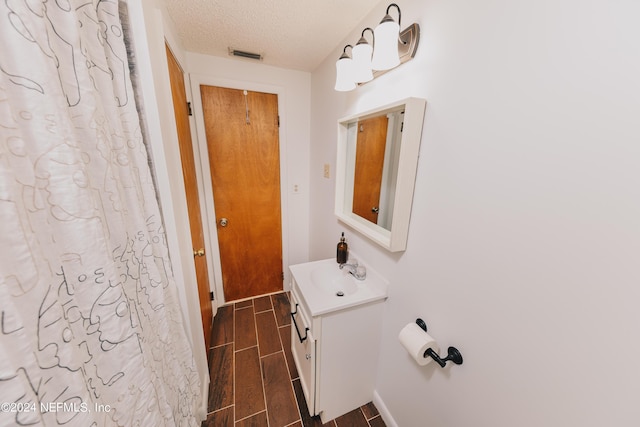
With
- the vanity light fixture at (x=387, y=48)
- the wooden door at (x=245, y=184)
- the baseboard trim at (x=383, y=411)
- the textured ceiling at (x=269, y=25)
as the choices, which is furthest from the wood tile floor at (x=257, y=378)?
the textured ceiling at (x=269, y=25)

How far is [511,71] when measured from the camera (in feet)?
2.07

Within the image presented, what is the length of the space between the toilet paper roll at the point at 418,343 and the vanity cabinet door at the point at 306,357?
474mm

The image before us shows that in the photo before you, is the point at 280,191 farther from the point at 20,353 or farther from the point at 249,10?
the point at 20,353

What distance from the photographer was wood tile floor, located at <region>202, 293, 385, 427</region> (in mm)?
1315

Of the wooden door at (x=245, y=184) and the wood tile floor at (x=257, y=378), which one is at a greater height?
the wooden door at (x=245, y=184)

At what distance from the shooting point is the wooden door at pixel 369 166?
1.22 meters

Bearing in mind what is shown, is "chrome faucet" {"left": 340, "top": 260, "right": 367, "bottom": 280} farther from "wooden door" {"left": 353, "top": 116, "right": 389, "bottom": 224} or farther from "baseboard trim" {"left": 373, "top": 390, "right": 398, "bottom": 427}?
"baseboard trim" {"left": 373, "top": 390, "right": 398, "bottom": 427}

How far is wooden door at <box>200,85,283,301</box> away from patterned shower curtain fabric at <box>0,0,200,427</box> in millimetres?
1218

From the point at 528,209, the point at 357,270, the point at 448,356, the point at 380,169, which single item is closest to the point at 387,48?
the point at 380,169

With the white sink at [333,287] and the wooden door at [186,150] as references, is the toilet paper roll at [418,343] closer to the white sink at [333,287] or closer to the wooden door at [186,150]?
the white sink at [333,287]

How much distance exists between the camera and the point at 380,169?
125 cm

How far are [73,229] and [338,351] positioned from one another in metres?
1.21

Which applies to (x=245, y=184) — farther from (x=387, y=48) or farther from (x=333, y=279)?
(x=387, y=48)

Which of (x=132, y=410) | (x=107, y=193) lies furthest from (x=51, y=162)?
(x=132, y=410)
